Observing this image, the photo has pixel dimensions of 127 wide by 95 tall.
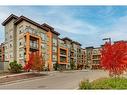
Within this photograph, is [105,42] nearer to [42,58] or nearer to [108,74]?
[108,74]

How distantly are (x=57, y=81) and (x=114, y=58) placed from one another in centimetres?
402

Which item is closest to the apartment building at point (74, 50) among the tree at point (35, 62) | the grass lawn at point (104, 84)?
the tree at point (35, 62)

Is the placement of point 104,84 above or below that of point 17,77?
below

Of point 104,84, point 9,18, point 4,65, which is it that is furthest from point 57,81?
point 9,18

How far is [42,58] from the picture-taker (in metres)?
21.3

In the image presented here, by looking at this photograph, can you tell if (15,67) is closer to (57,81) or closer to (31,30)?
(31,30)

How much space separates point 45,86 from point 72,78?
105 inches

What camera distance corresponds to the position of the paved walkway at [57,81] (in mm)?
18000

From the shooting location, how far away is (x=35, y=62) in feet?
68.8

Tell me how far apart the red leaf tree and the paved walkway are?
53 centimetres
